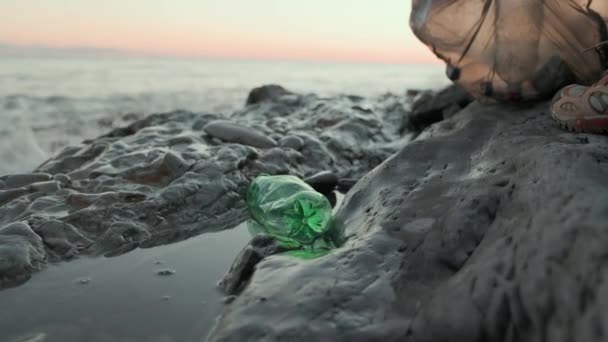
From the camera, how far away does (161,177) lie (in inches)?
126

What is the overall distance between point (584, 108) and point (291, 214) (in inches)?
50.0

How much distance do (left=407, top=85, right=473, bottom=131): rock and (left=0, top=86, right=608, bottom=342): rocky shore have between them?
192cm

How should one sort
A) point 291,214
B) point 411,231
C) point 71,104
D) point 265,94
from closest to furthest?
point 411,231 → point 291,214 → point 265,94 → point 71,104

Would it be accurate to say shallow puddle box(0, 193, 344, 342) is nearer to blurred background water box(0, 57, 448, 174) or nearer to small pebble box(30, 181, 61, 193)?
small pebble box(30, 181, 61, 193)

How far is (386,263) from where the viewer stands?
1413 millimetres

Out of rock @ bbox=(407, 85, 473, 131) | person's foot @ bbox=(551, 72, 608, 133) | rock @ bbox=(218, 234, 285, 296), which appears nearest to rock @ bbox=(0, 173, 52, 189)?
rock @ bbox=(218, 234, 285, 296)

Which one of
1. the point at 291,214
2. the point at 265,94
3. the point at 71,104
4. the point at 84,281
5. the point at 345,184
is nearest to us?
the point at 84,281

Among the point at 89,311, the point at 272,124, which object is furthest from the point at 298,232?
the point at 272,124

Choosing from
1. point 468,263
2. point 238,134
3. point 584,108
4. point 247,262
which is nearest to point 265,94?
point 238,134

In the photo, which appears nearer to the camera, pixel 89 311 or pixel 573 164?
pixel 573 164

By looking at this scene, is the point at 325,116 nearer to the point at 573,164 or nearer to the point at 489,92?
the point at 489,92

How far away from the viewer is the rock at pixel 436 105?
4320 millimetres

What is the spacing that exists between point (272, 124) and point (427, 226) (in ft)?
11.5

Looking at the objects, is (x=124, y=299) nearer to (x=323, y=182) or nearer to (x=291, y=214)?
(x=291, y=214)
